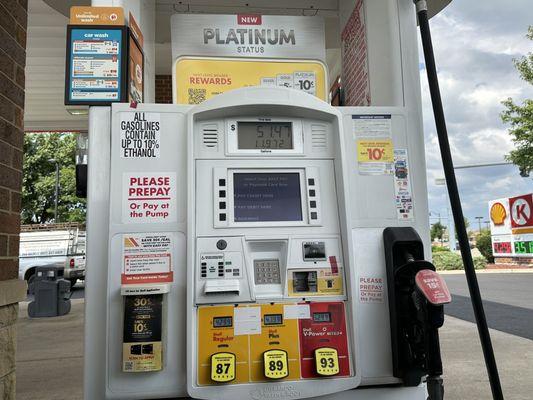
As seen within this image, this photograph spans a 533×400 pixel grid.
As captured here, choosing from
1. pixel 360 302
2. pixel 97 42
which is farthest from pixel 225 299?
pixel 97 42

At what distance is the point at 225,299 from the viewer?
1.81 m

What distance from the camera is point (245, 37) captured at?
262cm

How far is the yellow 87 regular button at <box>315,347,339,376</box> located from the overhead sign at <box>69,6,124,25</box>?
164cm

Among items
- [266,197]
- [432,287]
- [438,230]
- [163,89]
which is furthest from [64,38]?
[438,230]

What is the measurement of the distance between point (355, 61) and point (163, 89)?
5.63ft

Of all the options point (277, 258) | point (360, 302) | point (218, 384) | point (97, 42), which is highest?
point (97, 42)

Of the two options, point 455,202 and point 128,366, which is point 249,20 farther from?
point 128,366

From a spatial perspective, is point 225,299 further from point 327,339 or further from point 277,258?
point 327,339

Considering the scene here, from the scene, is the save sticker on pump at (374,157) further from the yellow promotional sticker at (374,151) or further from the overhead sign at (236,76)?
the overhead sign at (236,76)

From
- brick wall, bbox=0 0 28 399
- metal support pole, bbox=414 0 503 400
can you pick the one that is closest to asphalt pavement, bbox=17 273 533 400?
brick wall, bbox=0 0 28 399

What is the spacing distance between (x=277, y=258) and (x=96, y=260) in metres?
0.73

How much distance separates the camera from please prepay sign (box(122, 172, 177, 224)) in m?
1.89

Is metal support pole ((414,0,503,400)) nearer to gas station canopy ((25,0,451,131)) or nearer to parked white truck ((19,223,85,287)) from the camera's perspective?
gas station canopy ((25,0,451,131))

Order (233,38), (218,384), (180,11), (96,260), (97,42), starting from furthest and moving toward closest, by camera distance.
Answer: (180,11) → (233,38) → (97,42) → (96,260) → (218,384)
